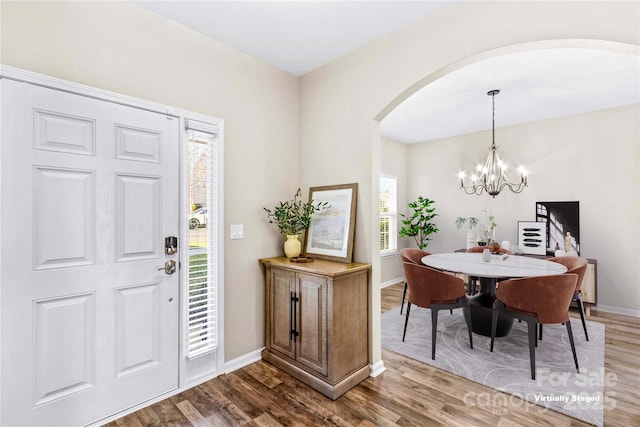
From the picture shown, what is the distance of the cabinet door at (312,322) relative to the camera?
226cm

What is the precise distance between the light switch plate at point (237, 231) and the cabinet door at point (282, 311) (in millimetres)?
432

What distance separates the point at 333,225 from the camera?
8.91 ft

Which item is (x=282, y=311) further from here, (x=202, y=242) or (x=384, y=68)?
(x=384, y=68)

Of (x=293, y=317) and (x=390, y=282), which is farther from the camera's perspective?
(x=390, y=282)

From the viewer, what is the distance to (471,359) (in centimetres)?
272

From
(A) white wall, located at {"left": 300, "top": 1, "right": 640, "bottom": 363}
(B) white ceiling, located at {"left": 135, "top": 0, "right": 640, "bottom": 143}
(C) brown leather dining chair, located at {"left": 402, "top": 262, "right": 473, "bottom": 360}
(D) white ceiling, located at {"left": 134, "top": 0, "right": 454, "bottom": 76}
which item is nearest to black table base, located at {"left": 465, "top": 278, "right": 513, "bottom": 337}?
(C) brown leather dining chair, located at {"left": 402, "top": 262, "right": 473, "bottom": 360}

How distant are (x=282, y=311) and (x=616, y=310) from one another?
4.60 m

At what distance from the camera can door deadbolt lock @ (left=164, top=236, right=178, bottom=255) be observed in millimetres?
2176

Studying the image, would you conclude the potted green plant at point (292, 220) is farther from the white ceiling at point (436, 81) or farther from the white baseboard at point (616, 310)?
the white baseboard at point (616, 310)

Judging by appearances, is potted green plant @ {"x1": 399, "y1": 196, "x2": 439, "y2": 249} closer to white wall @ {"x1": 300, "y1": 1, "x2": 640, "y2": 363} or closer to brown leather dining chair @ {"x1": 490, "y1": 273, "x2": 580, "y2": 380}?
Result: brown leather dining chair @ {"x1": 490, "y1": 273, "x2": 580, "y2": 380}

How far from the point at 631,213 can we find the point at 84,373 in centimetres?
602

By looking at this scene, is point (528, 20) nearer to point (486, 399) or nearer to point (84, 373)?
point (486, 399)

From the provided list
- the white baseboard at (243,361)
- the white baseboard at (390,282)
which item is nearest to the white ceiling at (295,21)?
the white baseboard at (243,361)

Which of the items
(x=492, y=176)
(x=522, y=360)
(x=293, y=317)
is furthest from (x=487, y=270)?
(x=293, y=317)
